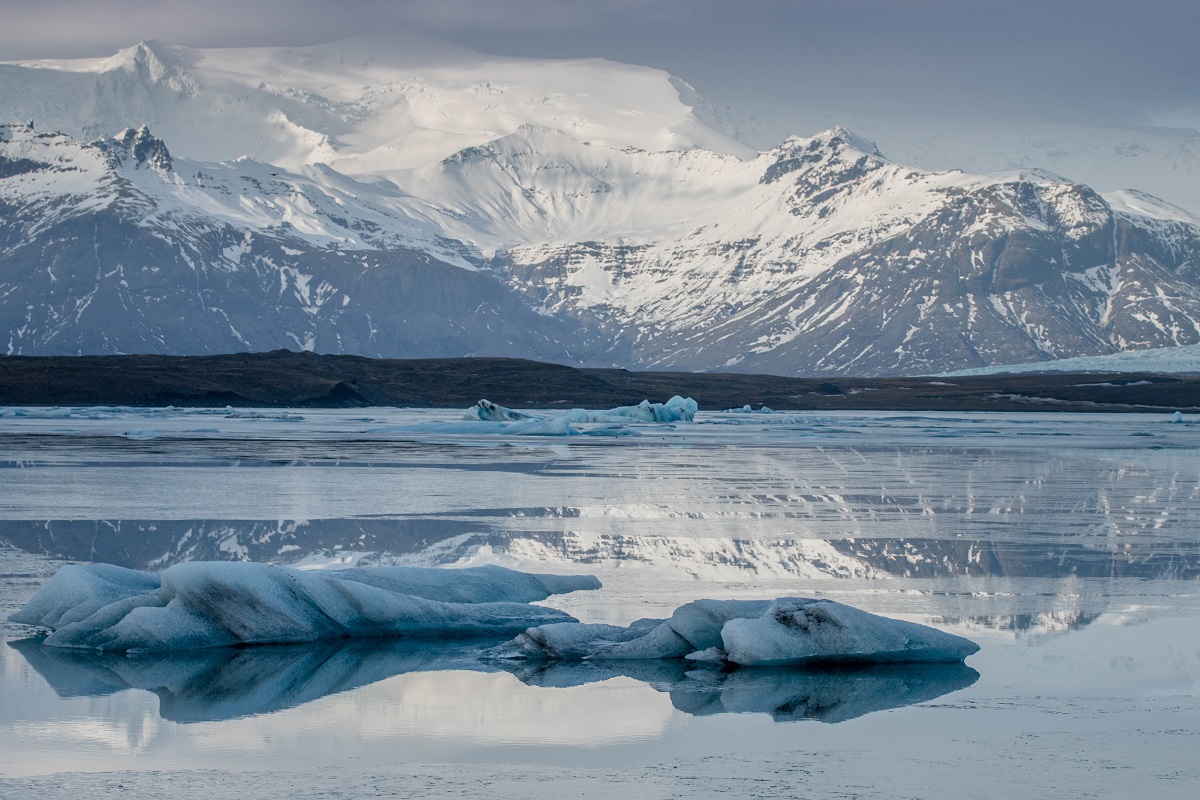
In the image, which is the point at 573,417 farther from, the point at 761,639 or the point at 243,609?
the point at 761,639

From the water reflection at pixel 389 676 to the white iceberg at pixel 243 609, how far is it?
0.89 feet

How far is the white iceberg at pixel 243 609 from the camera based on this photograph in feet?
47.0

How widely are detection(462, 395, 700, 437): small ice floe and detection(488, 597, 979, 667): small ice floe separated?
154ft

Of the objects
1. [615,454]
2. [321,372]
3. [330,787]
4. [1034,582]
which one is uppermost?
[321,372]

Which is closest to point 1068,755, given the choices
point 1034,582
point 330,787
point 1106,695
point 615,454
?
point 1106,695

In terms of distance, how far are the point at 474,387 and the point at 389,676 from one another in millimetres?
110075

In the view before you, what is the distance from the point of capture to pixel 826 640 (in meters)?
13.7

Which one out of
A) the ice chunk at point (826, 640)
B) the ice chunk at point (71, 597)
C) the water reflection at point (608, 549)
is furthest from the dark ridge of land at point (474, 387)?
the ice chunk at point (826, 640)

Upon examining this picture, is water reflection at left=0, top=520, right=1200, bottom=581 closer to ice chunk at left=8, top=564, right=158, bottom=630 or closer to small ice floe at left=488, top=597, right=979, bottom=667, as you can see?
ice chunk at left=8, top=564, right=158, bottom=630

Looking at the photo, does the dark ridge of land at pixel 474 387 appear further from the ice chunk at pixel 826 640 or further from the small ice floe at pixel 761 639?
the ice chunk at pixel 826 640

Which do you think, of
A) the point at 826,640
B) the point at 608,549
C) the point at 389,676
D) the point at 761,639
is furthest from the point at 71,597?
the point at 608,549

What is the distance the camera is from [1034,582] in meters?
18.3

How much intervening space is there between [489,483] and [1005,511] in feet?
37.9

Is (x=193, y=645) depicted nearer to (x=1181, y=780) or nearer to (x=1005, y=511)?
(x=1181, y=780)
